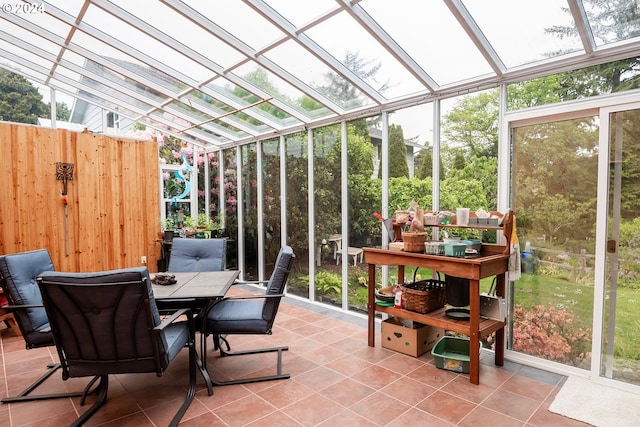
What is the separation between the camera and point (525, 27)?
2732 millimetres

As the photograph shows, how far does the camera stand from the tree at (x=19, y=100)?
5672mm

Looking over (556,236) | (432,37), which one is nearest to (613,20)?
(432,37)

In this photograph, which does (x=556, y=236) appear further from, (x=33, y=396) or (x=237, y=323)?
(x=33, y=396)

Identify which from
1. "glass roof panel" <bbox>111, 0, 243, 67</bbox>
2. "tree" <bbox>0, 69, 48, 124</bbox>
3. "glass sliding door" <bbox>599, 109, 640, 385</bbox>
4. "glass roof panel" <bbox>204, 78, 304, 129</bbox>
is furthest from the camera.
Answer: "tree" <bbox>0, 69, 48, 124</bbox>

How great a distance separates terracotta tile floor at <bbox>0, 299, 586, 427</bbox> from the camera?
7.70 feet

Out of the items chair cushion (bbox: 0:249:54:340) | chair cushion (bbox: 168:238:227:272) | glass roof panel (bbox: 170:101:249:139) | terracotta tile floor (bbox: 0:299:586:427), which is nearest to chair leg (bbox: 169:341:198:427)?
terracotta tile floor (bbox: 0:299:586:427)

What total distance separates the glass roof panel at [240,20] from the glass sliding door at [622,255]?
280 centimetres

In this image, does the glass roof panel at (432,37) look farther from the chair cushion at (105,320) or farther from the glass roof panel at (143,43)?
the chair cushion at (105,320)

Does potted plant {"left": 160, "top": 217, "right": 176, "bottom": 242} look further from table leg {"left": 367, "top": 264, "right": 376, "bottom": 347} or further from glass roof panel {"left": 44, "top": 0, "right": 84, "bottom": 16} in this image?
table leg {"left": 367, "top": 264, "right": 376, "bottom": 347}

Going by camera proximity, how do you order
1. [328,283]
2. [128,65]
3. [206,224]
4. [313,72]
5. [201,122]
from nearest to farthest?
[313,72]
[128,65]
[328,283]
[201,122]
[206,224]

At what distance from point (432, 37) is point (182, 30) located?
91.1 inches

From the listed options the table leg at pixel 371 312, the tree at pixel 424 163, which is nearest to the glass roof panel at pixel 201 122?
the tree at pixel 424 163

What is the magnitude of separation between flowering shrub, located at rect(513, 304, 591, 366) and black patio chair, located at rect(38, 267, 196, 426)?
2836 mm

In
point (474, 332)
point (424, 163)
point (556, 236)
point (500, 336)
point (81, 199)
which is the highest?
point (424, 163)
